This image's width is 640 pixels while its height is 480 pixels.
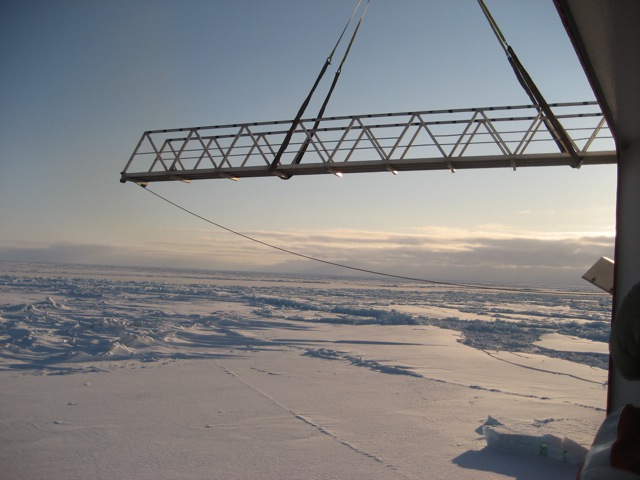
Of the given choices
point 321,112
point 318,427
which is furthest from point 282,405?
point 321,112

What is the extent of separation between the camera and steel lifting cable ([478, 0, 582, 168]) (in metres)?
5.23

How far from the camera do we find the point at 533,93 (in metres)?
5.45


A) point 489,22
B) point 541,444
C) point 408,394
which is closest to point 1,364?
point 408,394

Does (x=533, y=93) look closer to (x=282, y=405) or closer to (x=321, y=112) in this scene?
(x=321, y=112)

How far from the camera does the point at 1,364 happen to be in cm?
836

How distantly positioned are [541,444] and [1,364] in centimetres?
851

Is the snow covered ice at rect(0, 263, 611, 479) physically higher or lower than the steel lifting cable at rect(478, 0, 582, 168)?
lower

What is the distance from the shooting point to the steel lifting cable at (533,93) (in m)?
5.23

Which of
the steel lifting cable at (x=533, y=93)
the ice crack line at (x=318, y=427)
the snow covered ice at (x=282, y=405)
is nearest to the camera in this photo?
the snow covered ice at (x=282, y=405)

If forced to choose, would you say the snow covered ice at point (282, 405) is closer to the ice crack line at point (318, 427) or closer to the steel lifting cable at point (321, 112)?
the ice crack line at point (318, 427)

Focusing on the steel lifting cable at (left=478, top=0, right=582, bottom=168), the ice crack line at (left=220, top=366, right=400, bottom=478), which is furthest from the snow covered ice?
the steel lifting cable at (left=478, top=0, right=582, bottom=168)

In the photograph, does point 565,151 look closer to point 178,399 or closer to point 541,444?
point 541,444

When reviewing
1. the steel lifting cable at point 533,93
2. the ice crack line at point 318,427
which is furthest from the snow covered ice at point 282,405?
the steel lifting cable at point 533,93

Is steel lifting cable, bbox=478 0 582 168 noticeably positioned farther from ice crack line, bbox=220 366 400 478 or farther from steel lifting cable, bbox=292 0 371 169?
ice crack line, bbox=220 366 400 478
